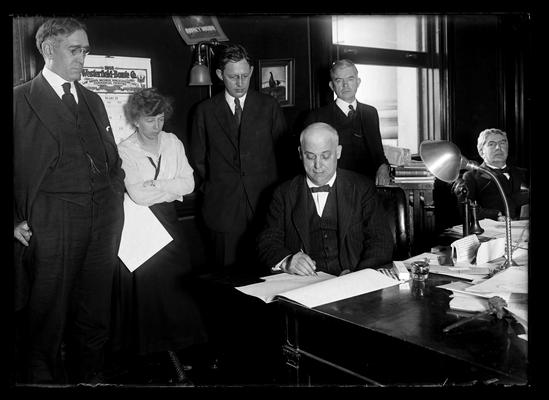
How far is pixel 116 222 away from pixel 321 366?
5.02 feet

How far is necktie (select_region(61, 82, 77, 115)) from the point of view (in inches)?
100

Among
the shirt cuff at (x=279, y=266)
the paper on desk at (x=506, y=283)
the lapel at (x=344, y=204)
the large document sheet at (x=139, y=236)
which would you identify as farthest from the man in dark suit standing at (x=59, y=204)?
the paper on desk at (x=506, y=283)

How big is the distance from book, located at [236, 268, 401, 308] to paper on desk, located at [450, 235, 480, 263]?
0.38 meters

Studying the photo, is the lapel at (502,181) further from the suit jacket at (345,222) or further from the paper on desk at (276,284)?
the paper on desk at (276,284)

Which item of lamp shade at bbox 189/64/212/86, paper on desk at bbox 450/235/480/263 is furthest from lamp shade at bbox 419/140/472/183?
lamp shade at bbox 189/64/212/86

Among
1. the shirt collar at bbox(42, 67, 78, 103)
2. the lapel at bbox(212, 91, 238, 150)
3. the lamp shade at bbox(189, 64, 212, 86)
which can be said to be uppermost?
the lamp shade at bbox(189, 64, 212, 86)

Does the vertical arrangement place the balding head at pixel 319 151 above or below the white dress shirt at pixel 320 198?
above

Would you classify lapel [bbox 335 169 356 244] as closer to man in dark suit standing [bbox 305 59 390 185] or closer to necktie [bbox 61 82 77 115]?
man in dark suit standing [bbox 305 59 390 185]

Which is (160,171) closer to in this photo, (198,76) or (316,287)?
(198,76)

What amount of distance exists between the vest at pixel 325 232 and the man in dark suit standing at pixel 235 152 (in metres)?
0.78

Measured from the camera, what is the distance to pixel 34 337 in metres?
2.56

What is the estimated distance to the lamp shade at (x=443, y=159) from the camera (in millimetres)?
2141

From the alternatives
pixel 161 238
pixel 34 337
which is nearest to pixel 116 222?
pixel 161 238

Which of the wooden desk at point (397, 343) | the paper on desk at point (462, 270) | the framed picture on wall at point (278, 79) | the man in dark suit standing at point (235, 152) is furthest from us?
the framed picture on wall at point (278, 79)
